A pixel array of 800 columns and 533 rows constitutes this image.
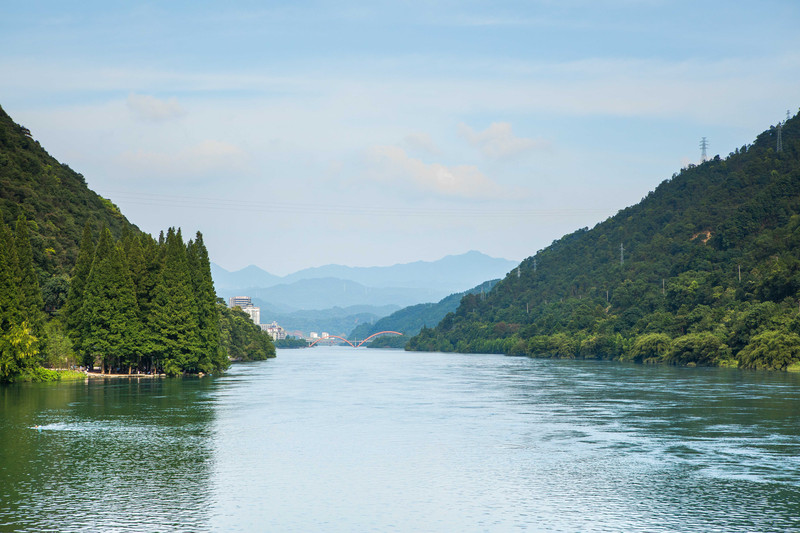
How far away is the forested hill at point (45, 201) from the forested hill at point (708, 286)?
7463cm

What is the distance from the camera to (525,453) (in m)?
33.2

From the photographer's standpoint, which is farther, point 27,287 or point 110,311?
point 110,311

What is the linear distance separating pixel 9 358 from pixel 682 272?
395 feet

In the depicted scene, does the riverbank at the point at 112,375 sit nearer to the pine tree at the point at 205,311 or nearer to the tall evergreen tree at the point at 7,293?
the pine tree at the point at 205,311

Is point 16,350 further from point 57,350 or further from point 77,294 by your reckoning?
point 77,294

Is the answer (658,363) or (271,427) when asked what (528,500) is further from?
(658,363)

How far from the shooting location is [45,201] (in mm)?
110562

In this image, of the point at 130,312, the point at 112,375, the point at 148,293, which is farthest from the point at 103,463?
the point at 148,293

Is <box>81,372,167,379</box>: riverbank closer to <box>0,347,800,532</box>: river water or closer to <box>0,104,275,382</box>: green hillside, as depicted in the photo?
<box>0,104,275,382</box>: green hillside

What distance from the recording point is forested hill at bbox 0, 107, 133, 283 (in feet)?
307

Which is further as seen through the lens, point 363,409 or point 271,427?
point 363,409

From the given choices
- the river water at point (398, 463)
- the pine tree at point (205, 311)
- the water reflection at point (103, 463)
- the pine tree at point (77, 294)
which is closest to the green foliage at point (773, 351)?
the river water at point (398, 463)

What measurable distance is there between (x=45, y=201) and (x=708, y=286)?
98.4 meters

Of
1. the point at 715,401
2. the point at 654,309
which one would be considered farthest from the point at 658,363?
the point at 715,401
